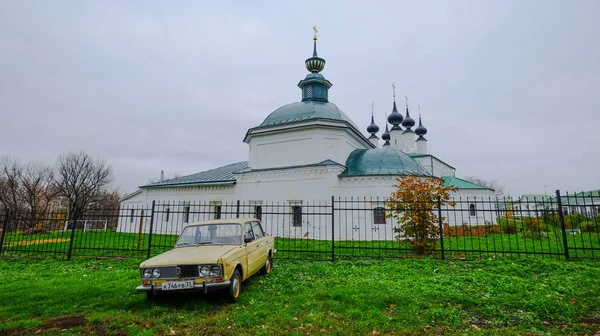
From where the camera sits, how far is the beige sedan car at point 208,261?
5328 mm

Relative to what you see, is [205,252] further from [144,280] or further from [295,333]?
[295,333]

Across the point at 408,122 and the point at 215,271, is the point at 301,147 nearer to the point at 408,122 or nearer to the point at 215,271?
the point at 215,271

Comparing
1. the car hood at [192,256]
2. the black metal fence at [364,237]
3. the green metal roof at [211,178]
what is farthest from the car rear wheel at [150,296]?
the green metal roof at [211,178]

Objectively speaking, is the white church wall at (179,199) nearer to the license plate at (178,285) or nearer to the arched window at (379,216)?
the arched window at (379,216)

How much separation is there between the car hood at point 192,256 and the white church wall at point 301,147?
13.1 meters

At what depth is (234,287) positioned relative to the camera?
18.9 feet

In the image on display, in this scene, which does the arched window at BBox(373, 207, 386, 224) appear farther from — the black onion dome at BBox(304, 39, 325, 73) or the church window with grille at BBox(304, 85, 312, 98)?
the black onion dome at BBox(304, 39, 325, 73)

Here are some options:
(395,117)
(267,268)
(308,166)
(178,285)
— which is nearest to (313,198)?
(308,166)

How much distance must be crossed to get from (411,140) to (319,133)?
2074 cm

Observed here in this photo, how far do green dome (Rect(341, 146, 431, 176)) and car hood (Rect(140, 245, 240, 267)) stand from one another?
12.9 m

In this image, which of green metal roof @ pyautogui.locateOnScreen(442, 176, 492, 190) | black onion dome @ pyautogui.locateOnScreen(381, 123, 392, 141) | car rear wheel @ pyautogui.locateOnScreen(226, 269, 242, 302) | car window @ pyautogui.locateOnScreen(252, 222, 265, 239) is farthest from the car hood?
black onion dome @ pyautogui.locateOnScreen(381, 123, 392, 141)

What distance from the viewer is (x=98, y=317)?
5.08 meters

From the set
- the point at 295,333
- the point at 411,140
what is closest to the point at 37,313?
the point at 295,333

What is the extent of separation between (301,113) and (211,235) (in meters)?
15.0
